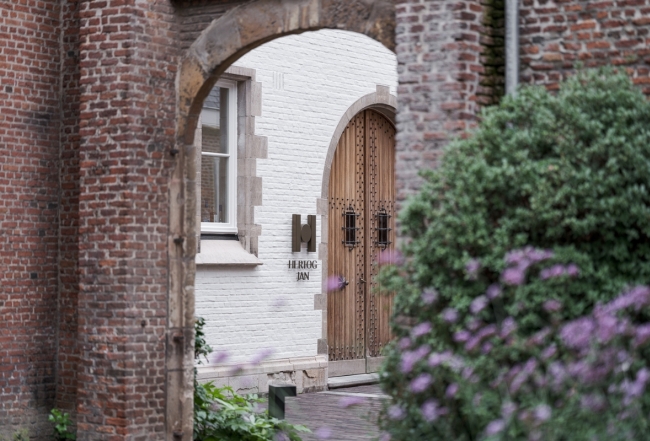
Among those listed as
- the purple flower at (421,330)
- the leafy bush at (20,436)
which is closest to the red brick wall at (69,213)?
the leafy bush at (20,436)

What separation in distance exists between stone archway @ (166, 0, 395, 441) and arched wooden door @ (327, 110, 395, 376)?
576 centimetres

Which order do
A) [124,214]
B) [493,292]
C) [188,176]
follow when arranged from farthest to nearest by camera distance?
[188,176]
[124,214]
[493,292]

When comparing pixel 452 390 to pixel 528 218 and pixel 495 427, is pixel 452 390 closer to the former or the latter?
pixel 495 427

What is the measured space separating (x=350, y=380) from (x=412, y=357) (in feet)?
29.1

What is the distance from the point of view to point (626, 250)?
6.87m

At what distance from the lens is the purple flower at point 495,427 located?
5828 mm

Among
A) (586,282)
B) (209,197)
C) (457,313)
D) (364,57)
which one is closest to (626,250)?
(586,282)

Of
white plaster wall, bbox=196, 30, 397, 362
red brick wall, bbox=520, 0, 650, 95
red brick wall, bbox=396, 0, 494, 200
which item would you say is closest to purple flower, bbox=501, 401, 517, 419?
red brick wall, bbox=396, 0, 494, 200

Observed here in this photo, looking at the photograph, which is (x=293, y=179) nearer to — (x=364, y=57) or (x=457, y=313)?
(x=364, y=57)

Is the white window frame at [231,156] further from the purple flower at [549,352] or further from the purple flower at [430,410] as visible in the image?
the purple flower at [549,352]

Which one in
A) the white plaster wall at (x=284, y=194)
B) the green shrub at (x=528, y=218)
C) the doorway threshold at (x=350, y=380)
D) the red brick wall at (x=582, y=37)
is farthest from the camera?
the doorway threshold at (x=350, y=380)

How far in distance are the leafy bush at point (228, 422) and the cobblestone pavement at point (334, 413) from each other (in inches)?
20.8

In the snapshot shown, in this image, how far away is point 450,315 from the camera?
6.89 metres

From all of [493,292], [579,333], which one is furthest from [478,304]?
[579,333]
